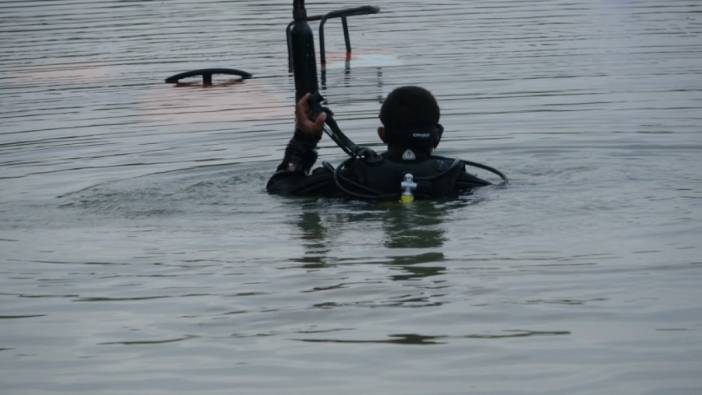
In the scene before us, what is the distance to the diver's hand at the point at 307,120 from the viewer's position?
971 centimetres

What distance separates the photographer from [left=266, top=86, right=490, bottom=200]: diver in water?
9.42 m

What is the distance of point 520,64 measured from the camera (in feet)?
62.2

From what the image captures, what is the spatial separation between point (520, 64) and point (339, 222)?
9.72 meters

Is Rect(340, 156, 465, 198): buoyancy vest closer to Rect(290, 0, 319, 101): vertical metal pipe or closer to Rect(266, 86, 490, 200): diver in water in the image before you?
Rect(266, 86, 490, 200): diver in water

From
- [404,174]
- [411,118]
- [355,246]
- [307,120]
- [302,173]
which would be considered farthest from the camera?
[302,173]

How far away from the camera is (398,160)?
9.59 metres

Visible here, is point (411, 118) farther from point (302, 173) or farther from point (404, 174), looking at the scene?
point (302, 173)

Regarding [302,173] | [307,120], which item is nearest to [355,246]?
[307,120]

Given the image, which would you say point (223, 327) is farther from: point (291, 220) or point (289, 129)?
point (289, 129)

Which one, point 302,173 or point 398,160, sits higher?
point 398,160

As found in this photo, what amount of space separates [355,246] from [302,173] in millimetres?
1462

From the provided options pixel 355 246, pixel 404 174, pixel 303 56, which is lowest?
pixel 355 246

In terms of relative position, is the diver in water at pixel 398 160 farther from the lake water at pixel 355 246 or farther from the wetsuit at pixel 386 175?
the lake water at pixel 355 246

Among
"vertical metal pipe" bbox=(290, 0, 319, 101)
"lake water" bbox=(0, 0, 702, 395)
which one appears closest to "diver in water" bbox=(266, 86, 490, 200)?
"lake water" bbox=(0, 0, 702, 395)
